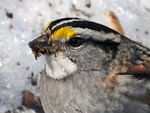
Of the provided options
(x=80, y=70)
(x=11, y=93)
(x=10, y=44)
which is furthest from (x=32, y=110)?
(x=80, y=70)

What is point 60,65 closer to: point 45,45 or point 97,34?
point 45,45

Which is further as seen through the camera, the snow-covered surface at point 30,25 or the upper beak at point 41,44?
the snow-covered surface at point 30,25

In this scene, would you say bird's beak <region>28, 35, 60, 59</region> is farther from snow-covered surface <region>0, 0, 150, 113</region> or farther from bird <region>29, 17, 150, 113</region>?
snow-covered surface <region>0, 0, 150, 113</region>

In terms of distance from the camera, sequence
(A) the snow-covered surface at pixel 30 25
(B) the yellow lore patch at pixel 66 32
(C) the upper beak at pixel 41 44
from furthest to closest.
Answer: (A) the snow-covered surface at pixel 30 25 < (C) the upper beak at pixel 41 44 < (B) the yellow lore patch at pixel 66 32

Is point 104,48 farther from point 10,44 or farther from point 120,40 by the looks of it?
point 10,44

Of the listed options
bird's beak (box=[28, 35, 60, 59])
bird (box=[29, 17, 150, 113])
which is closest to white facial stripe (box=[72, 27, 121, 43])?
bird (box=[29, 17, 150, 113])

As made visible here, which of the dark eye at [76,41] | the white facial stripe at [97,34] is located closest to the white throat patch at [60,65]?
the dark eye at [76,41]

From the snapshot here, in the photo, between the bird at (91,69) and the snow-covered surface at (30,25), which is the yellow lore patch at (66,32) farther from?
the snow-covered surface at (30,25)
